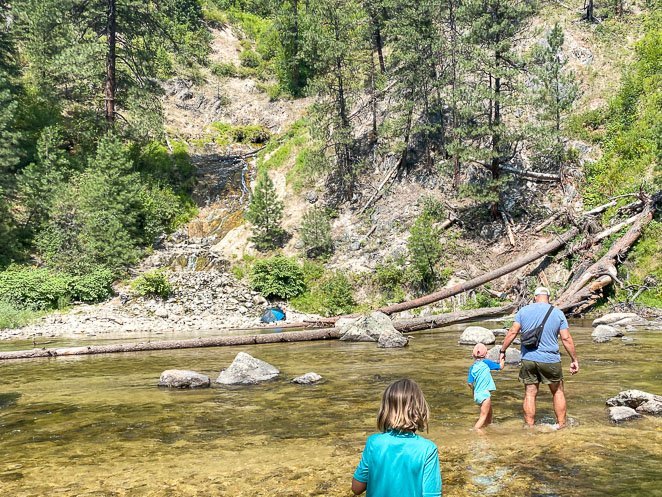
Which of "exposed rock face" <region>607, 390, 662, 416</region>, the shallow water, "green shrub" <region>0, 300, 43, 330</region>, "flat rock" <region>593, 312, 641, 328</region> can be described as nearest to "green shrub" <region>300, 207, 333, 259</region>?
"green shrub" <region>0, 300, 43, 330</region>

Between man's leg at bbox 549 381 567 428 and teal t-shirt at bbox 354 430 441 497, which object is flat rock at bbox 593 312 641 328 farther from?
teal t-shirt at bbox 354 430 441 497

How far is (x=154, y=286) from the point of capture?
28875mm

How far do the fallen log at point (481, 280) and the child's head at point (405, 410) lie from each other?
1925cm

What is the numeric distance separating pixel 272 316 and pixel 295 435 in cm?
1827

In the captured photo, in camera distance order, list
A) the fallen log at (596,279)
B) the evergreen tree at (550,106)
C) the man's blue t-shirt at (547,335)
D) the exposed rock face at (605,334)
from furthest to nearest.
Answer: the evergreen tree at (550,106) → the fallen log at (596,279) → the exposed rock face at (605,334) → the man's blue t-shirt at (547,335)

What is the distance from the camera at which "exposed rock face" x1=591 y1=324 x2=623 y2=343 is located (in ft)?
51.3

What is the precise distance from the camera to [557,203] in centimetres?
2842

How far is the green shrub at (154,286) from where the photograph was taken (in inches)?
1135

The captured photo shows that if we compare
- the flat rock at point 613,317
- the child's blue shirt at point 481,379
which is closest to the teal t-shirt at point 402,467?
the child's blue shirt at point 481,379

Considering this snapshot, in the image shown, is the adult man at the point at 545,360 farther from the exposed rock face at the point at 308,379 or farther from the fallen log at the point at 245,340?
the fallen log at the point at 245,340

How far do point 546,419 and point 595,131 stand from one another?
26968mm

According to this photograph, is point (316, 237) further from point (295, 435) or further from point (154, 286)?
point (295, 435)

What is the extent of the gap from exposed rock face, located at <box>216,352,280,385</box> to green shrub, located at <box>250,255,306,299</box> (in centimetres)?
1634

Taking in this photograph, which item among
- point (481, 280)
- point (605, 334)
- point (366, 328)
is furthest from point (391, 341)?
point (481, 280)
